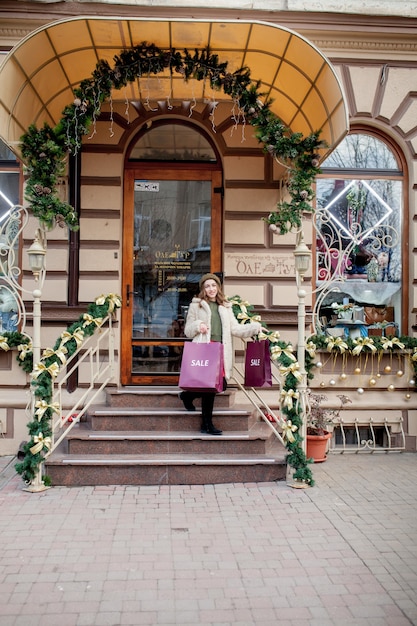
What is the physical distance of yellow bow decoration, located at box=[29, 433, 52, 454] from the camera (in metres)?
5.66

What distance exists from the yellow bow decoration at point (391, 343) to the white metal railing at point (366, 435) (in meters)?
0.92

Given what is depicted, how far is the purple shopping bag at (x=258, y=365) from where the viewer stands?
6273mm

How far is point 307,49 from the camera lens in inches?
239

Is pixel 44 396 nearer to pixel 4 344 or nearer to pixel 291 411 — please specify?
pixel 4 344

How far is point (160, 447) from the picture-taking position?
20.3 feet

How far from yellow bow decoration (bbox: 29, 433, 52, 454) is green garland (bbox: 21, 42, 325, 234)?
2.19m

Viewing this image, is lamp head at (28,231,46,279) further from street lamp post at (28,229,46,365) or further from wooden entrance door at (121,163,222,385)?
wooden entrance door at (121,163,222,385)

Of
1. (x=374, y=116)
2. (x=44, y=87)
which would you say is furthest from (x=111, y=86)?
(x=374, y=116)

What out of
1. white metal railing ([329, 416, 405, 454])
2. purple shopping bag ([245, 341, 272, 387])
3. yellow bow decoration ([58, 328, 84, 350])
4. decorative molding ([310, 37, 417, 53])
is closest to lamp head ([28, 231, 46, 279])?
yellow bow decoration ([58, 328, 84, 350])

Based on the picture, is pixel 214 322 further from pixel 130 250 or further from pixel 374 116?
pixel 374 116

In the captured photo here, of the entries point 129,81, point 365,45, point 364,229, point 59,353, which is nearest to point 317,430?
point 364,229

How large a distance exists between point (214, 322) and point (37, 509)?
2621 millimetres

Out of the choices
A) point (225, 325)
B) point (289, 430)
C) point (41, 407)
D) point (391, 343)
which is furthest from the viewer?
point (391, 343)

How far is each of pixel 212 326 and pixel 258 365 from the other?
2.20 ft
